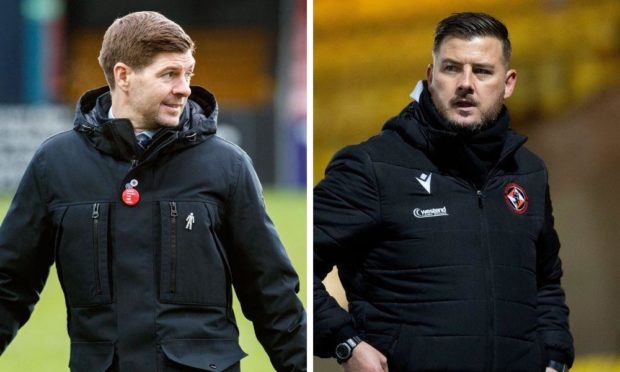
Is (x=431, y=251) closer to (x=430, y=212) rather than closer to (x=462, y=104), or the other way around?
(x=430, y=212)

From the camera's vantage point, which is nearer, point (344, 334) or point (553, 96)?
point (344, 334)

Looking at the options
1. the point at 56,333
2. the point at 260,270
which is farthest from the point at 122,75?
the point at 56,333

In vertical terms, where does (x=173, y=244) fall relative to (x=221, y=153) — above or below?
below

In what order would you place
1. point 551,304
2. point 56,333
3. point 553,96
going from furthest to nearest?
1. point 56,333
2. point 553,96
3. point 551,304

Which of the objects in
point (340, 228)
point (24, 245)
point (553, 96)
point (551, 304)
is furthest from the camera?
point (553, 96)

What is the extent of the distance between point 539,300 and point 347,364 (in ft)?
1.55

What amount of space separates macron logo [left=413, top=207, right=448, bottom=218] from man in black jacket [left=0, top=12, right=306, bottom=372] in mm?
302

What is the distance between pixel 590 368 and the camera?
3004 millimetres

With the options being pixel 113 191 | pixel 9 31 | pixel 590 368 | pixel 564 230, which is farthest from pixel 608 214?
pixel 9 31

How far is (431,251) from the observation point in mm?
2617

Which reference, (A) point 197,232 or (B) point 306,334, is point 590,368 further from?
(A) point 197,232

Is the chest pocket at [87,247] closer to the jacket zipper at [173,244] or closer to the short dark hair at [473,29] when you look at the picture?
the jacket zipper at [173,244]

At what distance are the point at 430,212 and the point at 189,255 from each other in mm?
534

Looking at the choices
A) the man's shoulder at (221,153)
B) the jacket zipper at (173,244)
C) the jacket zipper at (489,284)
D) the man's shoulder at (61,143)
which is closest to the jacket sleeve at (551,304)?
the jacket zipper at (489,284)
